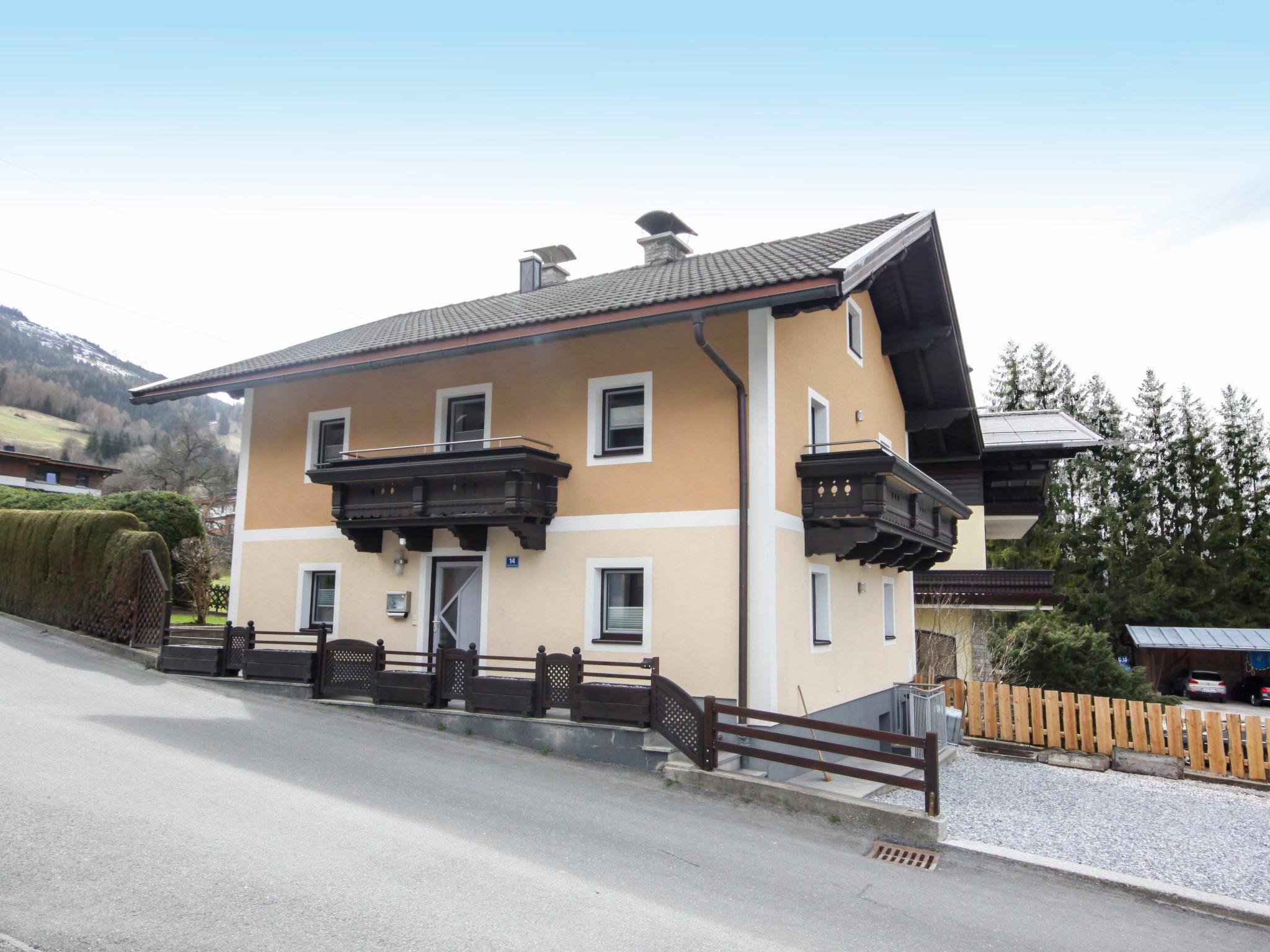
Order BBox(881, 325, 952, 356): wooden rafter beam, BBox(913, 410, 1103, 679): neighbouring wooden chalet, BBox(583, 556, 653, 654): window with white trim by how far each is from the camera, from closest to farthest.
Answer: BBox(583, 556, 653, 654): window with white trim
BBox(881, 325, 952, 356): wooden rafter beam
BBox(913, 410, 1103, 679): neighbouring wooden chalet

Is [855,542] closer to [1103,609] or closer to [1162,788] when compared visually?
[1162,788]

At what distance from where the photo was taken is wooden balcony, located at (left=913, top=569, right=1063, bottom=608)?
20.4m

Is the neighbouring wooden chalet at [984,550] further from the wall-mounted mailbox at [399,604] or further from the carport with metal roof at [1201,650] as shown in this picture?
the carport with metal roof at [1201,650]

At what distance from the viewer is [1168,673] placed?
41094 mm

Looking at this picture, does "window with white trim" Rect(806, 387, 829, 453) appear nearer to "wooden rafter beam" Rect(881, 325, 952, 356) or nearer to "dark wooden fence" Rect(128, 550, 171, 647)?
"wooden rafter beam" Rect(881, 325, 952, 356)

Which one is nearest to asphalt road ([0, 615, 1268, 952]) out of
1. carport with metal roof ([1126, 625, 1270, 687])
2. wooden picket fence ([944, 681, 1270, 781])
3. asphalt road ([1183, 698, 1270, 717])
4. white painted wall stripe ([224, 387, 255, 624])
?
white painted wall stripe ([224, 387, 255, 624])

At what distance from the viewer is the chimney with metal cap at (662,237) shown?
16844 mm

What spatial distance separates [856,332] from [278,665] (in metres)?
10.8

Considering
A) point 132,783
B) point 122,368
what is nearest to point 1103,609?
point 132,783

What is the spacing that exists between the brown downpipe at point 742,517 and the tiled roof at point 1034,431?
11414 mm

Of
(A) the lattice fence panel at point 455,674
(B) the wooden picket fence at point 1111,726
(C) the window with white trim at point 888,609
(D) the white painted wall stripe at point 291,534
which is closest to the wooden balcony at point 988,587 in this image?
(B) the wooden picket fence at point 1111,726

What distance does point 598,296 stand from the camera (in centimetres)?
1273

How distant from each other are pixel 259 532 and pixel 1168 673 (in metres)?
41.9

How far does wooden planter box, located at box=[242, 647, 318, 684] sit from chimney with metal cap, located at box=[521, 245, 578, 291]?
30.0 feet
